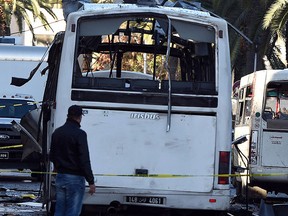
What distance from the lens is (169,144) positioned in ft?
43.2

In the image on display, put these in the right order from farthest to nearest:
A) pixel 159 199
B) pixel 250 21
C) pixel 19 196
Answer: pixel 250 21 < pixel 19 196 < pixel 159 199

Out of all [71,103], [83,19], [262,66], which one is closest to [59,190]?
[71,103]

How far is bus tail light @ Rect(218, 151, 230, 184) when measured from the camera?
13184mm

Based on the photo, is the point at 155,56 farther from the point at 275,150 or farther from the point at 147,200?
the point at 275,150

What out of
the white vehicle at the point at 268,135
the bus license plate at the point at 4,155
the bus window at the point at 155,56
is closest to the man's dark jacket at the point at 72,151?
the bus window at the point at 155,56

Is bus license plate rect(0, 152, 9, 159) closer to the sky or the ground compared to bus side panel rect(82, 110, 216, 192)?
closer to the ground

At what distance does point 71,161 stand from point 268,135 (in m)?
7.18

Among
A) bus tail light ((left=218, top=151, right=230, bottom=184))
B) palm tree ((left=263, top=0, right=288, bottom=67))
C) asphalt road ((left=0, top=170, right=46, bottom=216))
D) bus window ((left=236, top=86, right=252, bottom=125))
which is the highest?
palm tree ((left=263, top=0, right=288, bottom=67))

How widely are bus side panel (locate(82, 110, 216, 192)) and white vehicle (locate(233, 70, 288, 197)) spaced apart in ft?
14.5

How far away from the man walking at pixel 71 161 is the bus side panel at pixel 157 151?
1452 millimetres

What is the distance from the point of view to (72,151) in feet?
38.0

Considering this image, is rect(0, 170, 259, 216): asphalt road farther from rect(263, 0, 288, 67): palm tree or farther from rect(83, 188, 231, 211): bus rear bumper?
rect(263, 0, 288, 67): palm tree

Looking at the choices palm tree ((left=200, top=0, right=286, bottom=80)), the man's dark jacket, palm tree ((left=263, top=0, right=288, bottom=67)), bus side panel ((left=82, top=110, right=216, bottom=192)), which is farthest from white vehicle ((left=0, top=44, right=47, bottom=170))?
the man's dark jacket

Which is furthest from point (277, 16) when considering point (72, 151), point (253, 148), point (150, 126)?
point (72, 151)
